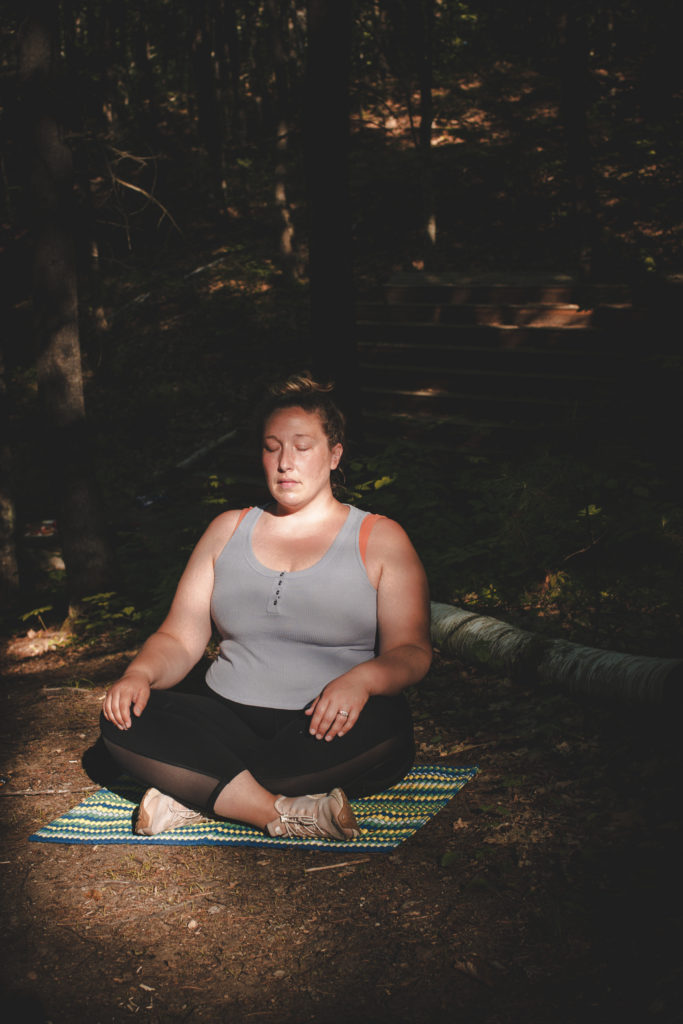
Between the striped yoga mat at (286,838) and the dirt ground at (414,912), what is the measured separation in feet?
0.15

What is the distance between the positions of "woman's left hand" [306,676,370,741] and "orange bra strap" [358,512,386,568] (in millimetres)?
526

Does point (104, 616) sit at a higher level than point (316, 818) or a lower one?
Result: lower

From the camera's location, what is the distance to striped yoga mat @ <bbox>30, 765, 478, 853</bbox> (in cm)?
307

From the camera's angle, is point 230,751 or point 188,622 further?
point 188,622

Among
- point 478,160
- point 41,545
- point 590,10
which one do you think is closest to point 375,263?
point 478,160

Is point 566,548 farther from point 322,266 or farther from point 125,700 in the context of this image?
point 322,266

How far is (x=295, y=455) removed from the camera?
10.6 feet

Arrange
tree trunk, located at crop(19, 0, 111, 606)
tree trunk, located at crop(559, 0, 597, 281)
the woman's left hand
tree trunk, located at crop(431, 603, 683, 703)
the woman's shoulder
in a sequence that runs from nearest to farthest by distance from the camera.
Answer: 1. the woman's left hand
2. the woman's shoulder
3. tree trunk, located at crop(431, 603, 683, 703)
4. tree trunk, located at crop(19, 0, 111, 606)
5. tree trunk, located at crop(559, 0, 597, 281)

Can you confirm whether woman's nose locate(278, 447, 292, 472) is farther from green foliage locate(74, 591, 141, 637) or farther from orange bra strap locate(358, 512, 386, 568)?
green foliage locate(74, 591, 141, 637)

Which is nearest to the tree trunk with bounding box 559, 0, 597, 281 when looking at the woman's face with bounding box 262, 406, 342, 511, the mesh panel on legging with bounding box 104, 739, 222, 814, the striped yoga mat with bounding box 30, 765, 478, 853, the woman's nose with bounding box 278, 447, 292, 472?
Result: the woman's face with bounding box 262, 406, 342, 511

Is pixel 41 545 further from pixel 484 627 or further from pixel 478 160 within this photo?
pixel 478 160

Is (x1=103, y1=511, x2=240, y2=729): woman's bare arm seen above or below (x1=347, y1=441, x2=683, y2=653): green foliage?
above

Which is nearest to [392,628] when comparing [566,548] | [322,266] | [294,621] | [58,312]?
[294,621]

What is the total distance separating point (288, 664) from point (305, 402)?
1066 millimetres
